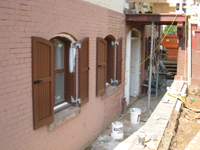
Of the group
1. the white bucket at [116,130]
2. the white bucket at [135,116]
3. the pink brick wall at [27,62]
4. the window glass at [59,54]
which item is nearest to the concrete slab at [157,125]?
the white bucket at [116,130]

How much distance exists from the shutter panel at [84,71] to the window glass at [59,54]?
0.42m

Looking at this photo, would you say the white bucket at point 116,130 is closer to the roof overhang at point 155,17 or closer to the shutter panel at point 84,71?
the shutter panel at point 84,71

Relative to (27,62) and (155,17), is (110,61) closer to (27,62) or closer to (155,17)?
(155,17)

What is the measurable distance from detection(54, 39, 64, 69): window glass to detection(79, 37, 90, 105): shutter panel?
424 mm

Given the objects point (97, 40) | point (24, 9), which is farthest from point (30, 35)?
point (97, 40)

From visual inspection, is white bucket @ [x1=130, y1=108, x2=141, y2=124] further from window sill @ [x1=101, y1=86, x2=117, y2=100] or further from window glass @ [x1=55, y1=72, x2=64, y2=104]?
window glass @ [x1=55, y1=72, x2=64, y2=104]

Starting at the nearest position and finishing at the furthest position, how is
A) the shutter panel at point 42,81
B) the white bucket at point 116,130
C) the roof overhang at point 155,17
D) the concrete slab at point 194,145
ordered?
the concrete slab at point 194,145, the shutter panel at point 42,81, the white bucket at point 116,130, the roof overhang at point 155,17

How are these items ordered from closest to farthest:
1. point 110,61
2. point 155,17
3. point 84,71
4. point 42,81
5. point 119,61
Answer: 1. point 42,81
2. point 84,71
3. point 110,61
4. point 119,61
5. point 155,17

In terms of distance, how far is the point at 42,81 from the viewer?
4402mm

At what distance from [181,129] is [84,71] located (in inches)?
101

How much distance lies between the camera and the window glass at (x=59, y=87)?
18.2 ft

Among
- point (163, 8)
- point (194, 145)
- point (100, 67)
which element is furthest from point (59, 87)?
point (163, 8)

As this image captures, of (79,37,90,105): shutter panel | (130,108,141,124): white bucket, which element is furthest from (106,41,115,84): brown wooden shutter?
(79,37,90,105): shutter panel

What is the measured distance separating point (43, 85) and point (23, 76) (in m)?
0.53
